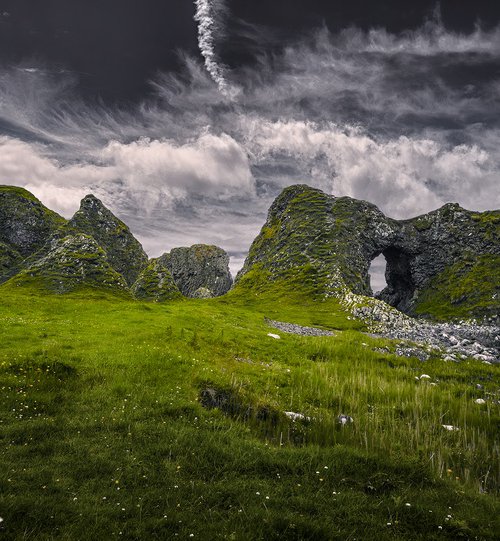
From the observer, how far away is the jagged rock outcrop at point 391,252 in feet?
358

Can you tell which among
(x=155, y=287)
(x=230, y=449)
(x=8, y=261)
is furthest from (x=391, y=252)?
(x=8, y=261)

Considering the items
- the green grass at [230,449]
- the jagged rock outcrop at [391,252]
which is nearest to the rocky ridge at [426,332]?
the green grass at [230,449]

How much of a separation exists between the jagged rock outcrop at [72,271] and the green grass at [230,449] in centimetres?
6185

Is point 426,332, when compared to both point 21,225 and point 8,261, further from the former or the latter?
point 21,225

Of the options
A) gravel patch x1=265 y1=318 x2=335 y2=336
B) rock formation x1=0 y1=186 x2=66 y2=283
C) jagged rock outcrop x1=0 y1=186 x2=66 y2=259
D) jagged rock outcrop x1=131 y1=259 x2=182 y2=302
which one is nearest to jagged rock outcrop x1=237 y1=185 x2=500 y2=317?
jagged rock outcrop x1=131 y1=259 x2=182 y2=302

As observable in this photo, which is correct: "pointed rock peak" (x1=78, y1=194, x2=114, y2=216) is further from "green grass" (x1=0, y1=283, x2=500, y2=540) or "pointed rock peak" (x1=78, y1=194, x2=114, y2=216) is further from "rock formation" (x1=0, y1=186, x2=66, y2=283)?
"green grass" (x1=0, y1=283, x2=500, y2=540)

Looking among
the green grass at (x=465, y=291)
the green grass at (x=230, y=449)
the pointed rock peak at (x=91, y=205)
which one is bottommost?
the green grass at (x=230, y=449)

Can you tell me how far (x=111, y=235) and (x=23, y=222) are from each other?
4556 centimetres

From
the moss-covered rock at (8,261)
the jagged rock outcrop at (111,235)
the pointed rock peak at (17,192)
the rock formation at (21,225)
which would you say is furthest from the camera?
the pointed rock peak at (17,192)

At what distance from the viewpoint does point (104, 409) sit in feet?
43.8

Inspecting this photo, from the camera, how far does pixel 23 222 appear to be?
174125 mm

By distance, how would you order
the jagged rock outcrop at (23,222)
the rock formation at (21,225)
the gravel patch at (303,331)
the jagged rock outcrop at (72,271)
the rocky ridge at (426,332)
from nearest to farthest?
1. the rocky ridge at (426,332)
2. the gravel patch at (303,331)
3. the jagged rock outcrop at (72,271)
4. the rock formation at (21,225)
5. the jagged rock outcrop at (23,222)

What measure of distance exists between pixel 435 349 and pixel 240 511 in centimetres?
2989

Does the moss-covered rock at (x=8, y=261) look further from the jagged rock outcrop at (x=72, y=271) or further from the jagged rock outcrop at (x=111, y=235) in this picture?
the jagged rock outcrop at (x=72, y=271)
